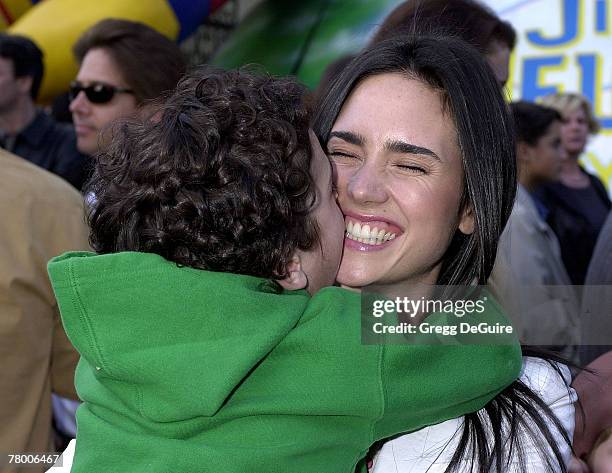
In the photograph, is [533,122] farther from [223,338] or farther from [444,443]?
[223,338]

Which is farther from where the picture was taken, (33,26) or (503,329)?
(33,26)

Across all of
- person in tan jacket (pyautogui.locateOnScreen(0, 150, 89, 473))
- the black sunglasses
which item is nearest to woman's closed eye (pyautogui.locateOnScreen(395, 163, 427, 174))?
person in tan jacket (pyautogui.locateOnScreen(0, 150, 89, 473))

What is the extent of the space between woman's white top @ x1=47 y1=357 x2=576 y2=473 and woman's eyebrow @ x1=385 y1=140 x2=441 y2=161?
20.6 inches

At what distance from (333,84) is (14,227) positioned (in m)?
1.07

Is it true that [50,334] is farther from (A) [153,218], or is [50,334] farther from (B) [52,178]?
(A) [153,218]

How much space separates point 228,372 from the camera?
1.36 m

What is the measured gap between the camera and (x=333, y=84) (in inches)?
86.0

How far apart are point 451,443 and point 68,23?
5038mm

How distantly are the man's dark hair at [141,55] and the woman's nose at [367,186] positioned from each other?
6.26 feet

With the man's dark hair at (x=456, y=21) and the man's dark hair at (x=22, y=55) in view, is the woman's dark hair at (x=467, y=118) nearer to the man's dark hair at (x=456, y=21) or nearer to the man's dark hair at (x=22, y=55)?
the man's dark hair at (x=456, y=21)

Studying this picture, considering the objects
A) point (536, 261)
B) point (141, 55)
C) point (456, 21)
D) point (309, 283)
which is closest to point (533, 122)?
point (536, 261)

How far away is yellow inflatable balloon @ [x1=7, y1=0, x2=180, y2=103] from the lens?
5801 millimetres

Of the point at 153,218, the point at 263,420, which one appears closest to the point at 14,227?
the point at 153,218

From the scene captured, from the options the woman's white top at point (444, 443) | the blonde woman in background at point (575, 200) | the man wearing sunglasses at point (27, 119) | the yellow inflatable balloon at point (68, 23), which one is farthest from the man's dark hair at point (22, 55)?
the woman's white top at point (444, 443)
